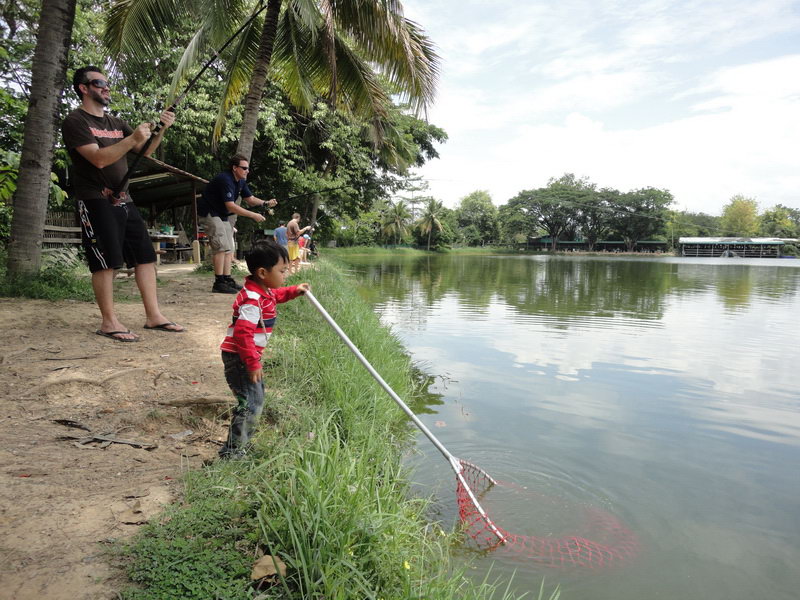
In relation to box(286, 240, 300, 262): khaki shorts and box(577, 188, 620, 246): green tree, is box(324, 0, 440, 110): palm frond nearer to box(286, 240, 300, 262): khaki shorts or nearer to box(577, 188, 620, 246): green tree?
box(286, 240, 300, 262): khaki shorts

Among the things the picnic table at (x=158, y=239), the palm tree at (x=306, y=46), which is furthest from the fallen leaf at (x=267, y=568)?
the picnic table at (x=158, y=239)

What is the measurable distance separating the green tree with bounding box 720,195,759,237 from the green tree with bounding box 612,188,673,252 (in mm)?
17515

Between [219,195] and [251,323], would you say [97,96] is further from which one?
[219,195]

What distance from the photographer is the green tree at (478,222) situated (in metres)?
80.4

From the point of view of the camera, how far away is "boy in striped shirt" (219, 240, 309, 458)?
9.07ft

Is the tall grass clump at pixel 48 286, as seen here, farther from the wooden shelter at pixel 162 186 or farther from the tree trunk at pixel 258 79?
the wooden shelter at pixel 162 186

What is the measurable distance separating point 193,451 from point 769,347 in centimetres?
914

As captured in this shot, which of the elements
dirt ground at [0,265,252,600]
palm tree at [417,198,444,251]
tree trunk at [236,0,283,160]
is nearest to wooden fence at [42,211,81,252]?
tree trunk at [236,0,283,160]

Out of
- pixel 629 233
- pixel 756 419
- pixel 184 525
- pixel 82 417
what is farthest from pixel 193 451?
pixel 629 233

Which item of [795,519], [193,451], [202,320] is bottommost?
[795,519]

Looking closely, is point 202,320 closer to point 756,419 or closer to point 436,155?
point 756,419

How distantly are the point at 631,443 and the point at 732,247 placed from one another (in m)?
73.5

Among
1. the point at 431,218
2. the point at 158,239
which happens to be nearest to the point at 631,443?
the point at 158,239

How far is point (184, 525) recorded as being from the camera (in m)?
2.11
